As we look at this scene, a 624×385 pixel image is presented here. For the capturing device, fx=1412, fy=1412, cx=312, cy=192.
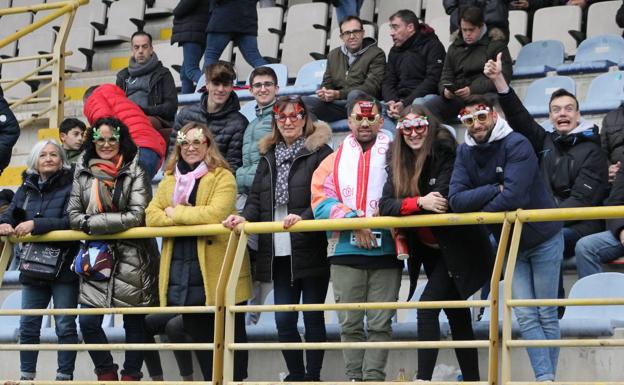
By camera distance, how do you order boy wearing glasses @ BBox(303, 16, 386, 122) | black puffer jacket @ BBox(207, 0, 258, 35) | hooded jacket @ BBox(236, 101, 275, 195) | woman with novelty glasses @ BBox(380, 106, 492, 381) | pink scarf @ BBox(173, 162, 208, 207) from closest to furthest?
woman with novelty glasses @ BBox(380, 106, 492, 381), pink scarf @ BBox(173, 162, 208, 207), hooded jacket @ BBox(236, 101, 275, 195), boy wearing glasses @ BBox(303, 16, 386, 122), black puffer jacket @ BBox(207, 0, 258, 35)

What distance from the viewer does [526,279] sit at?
24.5 feet

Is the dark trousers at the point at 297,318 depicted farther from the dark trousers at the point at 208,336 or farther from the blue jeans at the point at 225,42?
the blue jeans at the point at 225,42

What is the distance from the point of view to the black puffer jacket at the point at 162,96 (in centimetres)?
1123

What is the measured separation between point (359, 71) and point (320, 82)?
4.39 feet

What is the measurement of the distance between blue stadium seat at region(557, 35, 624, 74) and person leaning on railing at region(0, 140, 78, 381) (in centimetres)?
424

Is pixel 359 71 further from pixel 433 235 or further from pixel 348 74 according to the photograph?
pixel 433 235

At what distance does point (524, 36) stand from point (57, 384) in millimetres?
5763

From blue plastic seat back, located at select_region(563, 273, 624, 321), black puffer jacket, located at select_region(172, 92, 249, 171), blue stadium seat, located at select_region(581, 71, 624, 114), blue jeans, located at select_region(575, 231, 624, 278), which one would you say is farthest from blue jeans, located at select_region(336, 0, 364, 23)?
blue plastic seat back, located at select_region(563, 273, 624, 321)

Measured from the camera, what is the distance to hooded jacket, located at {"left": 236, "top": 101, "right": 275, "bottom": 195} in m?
8.89

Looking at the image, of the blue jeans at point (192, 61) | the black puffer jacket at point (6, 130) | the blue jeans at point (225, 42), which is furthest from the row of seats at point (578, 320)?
the blue jeans at point (192, 61)

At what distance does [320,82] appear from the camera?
39.6 ft

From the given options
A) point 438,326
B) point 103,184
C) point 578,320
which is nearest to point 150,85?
point 103,184

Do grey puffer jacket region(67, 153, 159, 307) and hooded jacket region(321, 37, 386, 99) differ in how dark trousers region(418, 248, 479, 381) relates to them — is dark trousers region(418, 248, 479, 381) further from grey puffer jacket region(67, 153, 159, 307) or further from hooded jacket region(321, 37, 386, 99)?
hooded jacket region(321, 37, 386, 99)

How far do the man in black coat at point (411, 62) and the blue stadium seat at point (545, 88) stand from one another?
726 mm
